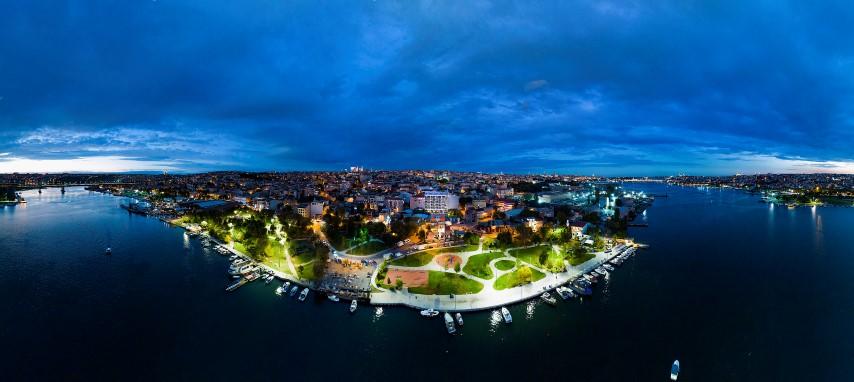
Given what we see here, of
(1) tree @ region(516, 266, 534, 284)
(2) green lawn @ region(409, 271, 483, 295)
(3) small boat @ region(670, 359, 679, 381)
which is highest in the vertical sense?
(1) tree @ region(516, 266, 534, 284)

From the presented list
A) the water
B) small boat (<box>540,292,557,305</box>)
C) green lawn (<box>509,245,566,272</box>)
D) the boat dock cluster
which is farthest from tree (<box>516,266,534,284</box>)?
the water

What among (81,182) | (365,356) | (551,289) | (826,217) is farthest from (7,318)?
(81,182)

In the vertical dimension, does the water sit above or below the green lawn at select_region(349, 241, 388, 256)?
below

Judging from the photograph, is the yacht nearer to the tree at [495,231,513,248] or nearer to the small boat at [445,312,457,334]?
the small boat at [445,312,457,334]

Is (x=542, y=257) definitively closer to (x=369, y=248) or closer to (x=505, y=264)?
(x=505, y=264)

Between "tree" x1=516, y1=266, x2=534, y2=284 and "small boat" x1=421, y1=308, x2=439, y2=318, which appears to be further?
"tree" x1=516, y1=266, x2=534, y2=284
